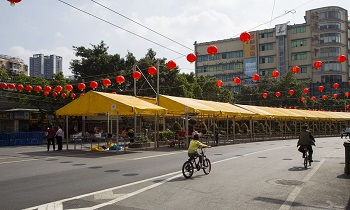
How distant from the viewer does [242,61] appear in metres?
97.2

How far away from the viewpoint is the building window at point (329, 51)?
83.7 m

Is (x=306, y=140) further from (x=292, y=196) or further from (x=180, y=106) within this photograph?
(x=180, y=106)

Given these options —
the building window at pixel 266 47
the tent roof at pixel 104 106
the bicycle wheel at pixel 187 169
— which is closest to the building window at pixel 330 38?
the building window at pixel 266 47

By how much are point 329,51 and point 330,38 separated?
304cm

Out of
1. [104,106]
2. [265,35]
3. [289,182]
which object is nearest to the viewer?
[289,182]

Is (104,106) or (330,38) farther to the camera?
(330,38)

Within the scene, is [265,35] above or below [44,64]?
above

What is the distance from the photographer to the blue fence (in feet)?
108

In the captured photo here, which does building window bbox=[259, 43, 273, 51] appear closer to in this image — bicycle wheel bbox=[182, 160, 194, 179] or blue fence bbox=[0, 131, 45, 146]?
blue fence bbox=[0, 131, 45, 146]

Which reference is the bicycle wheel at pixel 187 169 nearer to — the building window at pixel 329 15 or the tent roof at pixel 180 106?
the tent roof at pixel 180 106

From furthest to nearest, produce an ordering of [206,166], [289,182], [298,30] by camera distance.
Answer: [298,30] → [206,166] → [289,182]

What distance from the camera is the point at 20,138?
34.1 m

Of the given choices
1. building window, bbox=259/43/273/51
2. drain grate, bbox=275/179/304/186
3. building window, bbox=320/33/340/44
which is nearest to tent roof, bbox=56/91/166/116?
drain grate, bbox=275/179/304/186

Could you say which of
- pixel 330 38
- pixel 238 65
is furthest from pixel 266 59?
pixel 330 38
